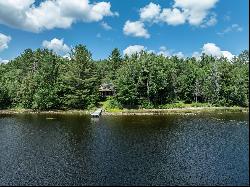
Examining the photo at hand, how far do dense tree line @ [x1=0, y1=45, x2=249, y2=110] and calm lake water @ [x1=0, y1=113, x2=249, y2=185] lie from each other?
132 feet

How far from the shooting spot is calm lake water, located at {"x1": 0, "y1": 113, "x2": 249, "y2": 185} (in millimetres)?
40281

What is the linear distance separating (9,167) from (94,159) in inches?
463

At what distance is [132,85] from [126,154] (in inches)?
2795

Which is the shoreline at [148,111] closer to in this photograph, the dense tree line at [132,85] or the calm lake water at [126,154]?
the dense tree line at [132,85]

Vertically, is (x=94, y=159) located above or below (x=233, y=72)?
below

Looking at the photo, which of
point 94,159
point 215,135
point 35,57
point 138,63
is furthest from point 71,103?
point 94,159

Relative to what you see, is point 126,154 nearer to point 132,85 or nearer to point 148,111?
point 148,111

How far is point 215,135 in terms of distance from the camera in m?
66.9

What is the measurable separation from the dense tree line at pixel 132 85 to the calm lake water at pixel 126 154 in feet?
132

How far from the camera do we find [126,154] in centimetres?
5178

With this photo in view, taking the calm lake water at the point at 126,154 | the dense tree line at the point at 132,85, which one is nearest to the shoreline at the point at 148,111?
the dense tree line at the point at 132,85

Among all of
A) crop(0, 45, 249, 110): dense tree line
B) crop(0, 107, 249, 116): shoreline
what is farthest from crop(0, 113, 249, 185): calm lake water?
→ crop(0, 45, 249, 110): dense tree line

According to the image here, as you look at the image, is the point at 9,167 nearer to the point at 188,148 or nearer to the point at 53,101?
the point at 188,148

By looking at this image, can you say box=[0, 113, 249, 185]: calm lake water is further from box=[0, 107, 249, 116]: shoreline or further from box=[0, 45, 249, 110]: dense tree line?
box=[0, 45, 249, 110]: dense tree line
